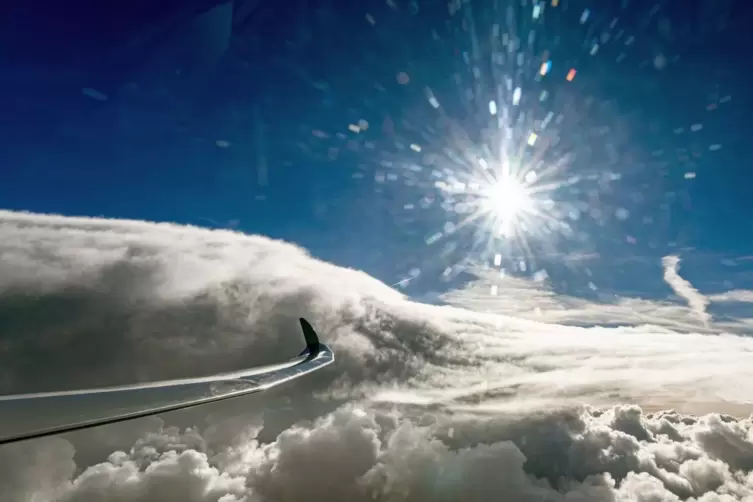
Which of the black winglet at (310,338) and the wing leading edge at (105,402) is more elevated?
the black winglet at (310,338)

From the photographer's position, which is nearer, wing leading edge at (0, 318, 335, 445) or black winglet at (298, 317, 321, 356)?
wing leading edge at (0, 318, 335, 445)

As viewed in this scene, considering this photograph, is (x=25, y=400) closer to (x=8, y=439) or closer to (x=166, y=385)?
(x=8, y=439)

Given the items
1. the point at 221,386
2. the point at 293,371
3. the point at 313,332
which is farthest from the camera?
the point at 313,332

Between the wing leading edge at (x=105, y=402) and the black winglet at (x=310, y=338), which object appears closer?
the wing leading edge at (x=105, y=402)

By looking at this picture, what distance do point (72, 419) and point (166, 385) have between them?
332 cm

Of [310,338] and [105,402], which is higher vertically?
[310,338]

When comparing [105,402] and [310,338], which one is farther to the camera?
[310,338]

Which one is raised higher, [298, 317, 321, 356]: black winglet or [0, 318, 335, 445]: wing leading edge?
[298, 317, 321, 356]: black winglet

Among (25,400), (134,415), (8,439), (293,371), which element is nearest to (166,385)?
(134,415)

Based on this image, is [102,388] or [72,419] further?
[102,388]

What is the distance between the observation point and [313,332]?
25.0 meters

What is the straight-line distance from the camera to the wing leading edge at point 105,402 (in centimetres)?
723

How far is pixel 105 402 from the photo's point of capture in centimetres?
901

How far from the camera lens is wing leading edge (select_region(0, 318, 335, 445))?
7.23 meters
